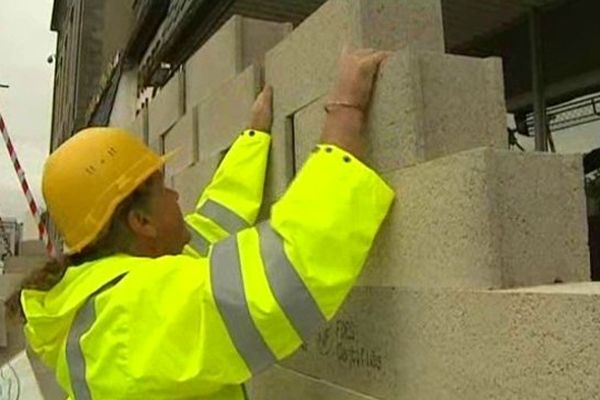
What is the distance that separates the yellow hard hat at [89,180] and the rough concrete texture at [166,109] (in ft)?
6.31

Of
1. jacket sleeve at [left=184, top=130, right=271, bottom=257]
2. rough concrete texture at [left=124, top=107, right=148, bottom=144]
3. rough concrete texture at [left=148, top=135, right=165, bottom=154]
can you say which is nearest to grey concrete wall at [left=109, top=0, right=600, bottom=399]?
jacket sleeve at [left=184, top=130, right=271, bottom=257]

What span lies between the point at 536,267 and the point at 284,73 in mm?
1248

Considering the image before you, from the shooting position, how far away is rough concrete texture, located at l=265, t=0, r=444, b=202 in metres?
1.96

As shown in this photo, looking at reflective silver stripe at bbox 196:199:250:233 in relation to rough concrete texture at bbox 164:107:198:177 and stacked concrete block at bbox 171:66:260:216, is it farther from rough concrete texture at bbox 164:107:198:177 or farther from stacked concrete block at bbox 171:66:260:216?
rough concrete texture at bbox 164:107:198:177

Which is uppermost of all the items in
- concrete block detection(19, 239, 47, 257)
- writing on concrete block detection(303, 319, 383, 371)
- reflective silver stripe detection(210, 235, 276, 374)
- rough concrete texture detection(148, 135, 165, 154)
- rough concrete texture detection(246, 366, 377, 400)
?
rough concrete texture detection(148, 135, 165, 154)

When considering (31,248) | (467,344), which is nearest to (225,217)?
(467,344)

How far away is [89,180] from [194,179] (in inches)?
59.2

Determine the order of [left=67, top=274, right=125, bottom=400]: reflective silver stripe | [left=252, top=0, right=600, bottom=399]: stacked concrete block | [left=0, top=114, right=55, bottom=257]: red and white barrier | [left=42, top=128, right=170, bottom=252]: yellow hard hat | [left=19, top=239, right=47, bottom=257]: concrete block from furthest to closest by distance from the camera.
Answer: [left=19, top=239, right=47, bottom=257]: concrete block → [left=0, top=114, right=55, bottom=257]: red and white barrier → [left=42, top=128, right=170, bottom=252]: yellow hard hat → [left=67, top=274, right=125, bottom=400]: reflective silver stripe → [left=252, top=0, right=600, bottom=399]: stacked concrete block

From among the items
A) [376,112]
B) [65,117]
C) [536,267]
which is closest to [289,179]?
[376,112]

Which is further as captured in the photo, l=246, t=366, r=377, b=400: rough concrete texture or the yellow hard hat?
l=246, t=366, r=377, b=400: rough concrete texture

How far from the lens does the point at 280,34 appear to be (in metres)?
3.14

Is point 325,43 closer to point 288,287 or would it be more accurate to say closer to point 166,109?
point 288,287

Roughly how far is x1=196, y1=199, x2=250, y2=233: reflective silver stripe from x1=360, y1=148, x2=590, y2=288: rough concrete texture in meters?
0.94

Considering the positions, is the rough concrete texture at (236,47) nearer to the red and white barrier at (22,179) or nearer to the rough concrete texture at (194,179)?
the rough concrete texture at (194,179)
